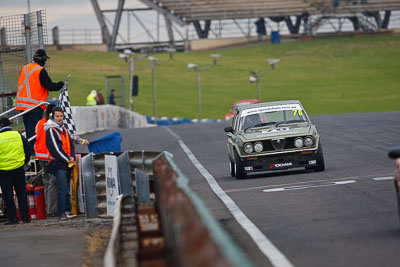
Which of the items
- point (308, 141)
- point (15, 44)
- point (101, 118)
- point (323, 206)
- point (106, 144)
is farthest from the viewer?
Answer: point (101, 118)

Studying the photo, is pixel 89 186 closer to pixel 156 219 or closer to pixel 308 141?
pixel 308 141

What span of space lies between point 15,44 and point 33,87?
291cm

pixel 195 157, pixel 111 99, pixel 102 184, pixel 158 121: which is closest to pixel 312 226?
pixel 102 184

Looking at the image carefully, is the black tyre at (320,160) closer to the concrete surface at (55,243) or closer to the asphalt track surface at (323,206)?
the asphalt track surface at (323,206)

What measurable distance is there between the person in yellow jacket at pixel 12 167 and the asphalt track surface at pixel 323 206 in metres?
2.89

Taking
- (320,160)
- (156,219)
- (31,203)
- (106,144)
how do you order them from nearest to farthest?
(156,219) < (31,203) < (106,144) < (320,160)

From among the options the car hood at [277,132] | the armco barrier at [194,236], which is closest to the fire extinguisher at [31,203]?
the car hood at [277,132]

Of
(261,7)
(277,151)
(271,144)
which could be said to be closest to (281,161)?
(277,151)

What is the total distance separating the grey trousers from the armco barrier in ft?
25.8

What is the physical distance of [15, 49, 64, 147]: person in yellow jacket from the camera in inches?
614

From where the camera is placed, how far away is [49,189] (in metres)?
14.6

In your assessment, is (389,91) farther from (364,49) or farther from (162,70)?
(162,70)

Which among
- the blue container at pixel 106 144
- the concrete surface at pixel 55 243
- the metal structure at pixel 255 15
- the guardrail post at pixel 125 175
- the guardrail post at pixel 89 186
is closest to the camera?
the concrete surface at pixel 55 243

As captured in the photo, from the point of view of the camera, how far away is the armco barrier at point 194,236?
4.24m
